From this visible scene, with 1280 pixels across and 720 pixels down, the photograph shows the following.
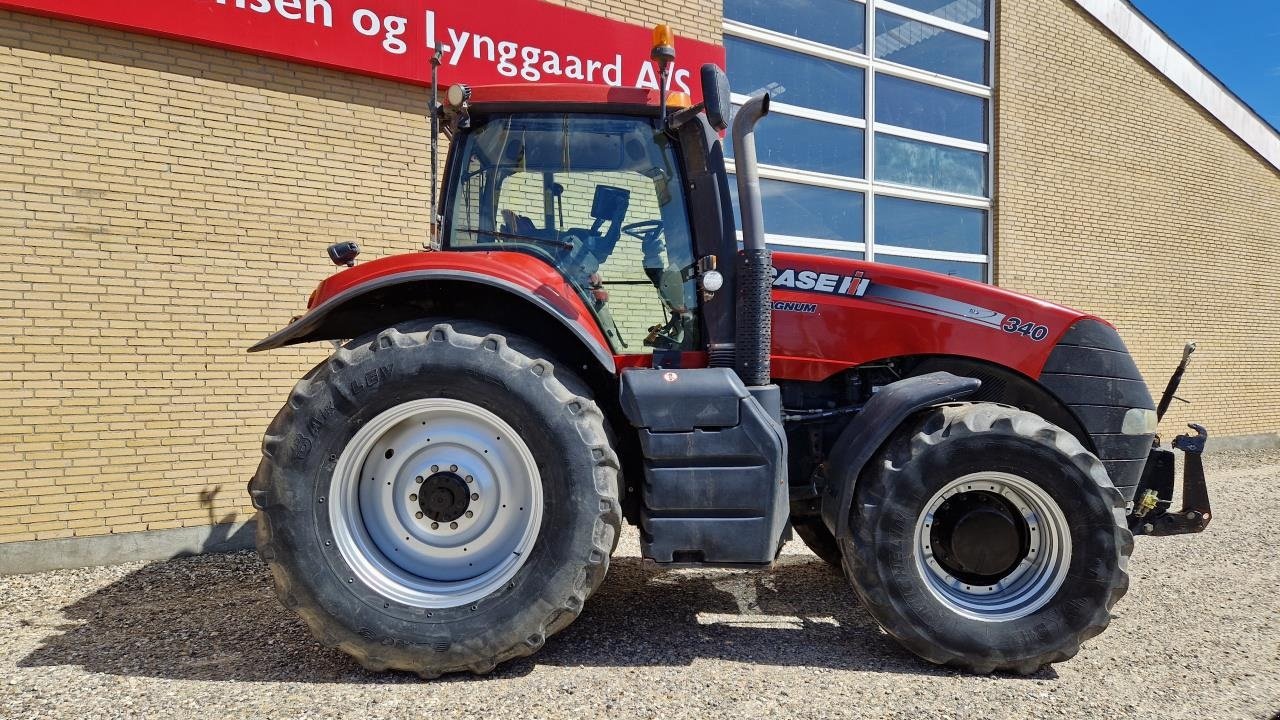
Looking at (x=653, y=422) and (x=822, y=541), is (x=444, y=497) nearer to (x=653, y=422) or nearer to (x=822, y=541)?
(x=653, y=422)

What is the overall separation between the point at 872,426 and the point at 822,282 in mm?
805

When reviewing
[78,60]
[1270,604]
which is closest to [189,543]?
[78,60]

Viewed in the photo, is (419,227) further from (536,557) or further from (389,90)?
(536,557)

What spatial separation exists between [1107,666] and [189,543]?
5.70m

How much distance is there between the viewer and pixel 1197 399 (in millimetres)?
11227

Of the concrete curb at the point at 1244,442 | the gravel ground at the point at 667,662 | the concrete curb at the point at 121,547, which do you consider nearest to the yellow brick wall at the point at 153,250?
the concrete curb at the point at 121,547

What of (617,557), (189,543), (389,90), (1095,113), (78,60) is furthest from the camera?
(1095,113)

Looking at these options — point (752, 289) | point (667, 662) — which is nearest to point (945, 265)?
point (752, 289)

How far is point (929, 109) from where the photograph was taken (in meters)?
9.66

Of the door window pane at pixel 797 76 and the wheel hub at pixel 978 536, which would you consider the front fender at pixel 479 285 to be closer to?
the wheel hub at pixel 978 536

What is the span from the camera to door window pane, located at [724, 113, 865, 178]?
8469 mm

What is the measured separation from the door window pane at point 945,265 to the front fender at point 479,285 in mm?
7146

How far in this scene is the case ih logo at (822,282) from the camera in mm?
3443

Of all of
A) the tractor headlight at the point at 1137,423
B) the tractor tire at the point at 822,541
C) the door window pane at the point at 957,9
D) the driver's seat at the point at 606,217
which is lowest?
the tractor tire at the point at 822,541
